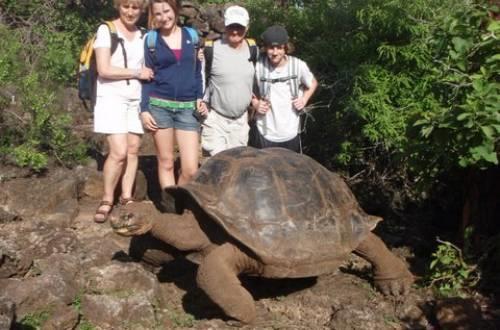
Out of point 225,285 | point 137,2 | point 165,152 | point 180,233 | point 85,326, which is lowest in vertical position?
point 85,326

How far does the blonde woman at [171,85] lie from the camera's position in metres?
4.84

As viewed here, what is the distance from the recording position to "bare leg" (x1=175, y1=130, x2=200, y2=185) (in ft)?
16.6

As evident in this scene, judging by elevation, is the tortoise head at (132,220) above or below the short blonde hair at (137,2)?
below

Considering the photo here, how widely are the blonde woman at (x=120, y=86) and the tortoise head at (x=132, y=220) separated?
1242 mm

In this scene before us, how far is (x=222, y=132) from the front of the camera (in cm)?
509

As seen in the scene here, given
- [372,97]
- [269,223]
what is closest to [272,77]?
[372,97]

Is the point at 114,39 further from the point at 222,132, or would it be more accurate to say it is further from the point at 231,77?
the point at 222,132

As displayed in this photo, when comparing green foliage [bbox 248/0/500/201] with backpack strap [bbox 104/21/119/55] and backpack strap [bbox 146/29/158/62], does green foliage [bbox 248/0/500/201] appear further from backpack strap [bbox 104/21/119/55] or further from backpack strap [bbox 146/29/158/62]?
backpack strap [bbox 104/21/119/55]

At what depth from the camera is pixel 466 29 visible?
4.11 meters

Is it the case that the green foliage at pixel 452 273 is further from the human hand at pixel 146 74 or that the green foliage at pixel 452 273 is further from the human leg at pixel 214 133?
the human hand at pixel 146 74

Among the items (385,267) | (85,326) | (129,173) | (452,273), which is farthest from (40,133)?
(452,273)

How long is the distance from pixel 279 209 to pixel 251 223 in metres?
0.21

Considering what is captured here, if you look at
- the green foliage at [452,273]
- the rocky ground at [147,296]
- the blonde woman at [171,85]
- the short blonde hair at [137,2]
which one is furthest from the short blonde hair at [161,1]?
the green foliage at [452,273]

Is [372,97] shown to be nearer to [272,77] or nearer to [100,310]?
[272,77]
